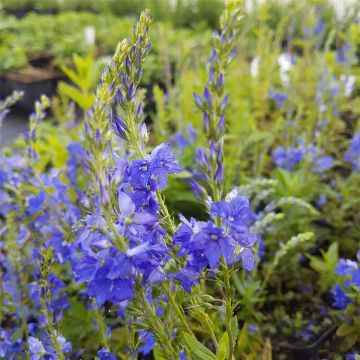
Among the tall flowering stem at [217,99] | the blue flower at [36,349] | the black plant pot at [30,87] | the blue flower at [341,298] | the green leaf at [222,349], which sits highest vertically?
the tall flowering stem at [217,99]

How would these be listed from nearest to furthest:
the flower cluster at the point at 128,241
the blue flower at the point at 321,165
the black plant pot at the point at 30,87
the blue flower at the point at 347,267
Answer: the flower cluster at the point at 128,241 → the blue flower at the point at 347,267 → the blue flower at the point at 321,165 → the black plant pot at the point at 30,87

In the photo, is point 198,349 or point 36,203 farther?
point 36,203

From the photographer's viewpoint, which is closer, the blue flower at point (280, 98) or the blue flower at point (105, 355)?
the blue flower at point (105, 355)

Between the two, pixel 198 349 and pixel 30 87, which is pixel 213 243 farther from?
pixel 30 87

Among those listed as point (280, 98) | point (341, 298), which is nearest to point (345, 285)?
point (341, 298)

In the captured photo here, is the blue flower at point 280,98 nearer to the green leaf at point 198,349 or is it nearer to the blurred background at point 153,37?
the blurred background at point 153,37

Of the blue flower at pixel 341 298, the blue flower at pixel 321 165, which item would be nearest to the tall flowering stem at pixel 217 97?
the blue flower at pixel 341 298

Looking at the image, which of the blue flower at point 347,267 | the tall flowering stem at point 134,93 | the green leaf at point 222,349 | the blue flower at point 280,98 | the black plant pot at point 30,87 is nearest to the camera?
the tall flowering stem at point 134,93

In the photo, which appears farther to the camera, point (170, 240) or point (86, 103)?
point (86, 103)

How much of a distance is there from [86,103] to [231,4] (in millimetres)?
1658

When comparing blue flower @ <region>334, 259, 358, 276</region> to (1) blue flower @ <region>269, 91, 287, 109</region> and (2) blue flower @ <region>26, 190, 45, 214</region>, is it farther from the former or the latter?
(1) blue flower @ <region>269, 91, 287, 109</region>

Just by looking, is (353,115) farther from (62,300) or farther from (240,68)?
(62,300)

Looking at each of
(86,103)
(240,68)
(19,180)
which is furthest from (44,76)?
(19,180)

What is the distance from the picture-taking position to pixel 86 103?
263 cm
